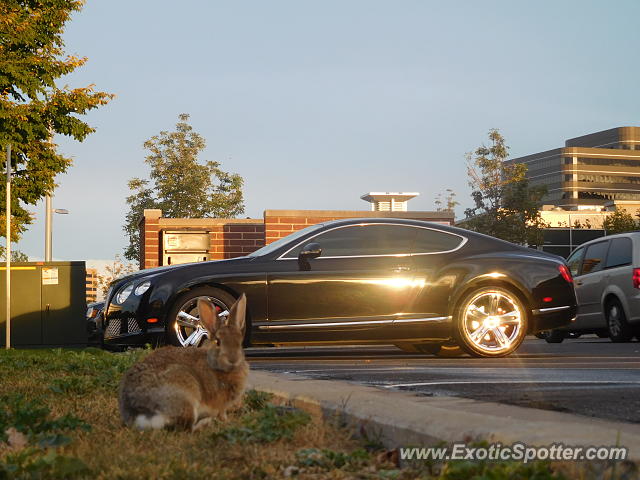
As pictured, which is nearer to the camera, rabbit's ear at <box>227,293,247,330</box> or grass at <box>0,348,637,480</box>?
grass at <box>0,348,637,480</box>

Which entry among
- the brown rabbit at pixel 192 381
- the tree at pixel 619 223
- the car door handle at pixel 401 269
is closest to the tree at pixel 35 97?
the car door handle at pixel 401 269

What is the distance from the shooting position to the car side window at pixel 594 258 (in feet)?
55.9

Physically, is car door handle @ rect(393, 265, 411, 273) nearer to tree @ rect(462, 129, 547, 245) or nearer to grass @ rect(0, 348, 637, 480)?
grass @ rect(0, 348, 637, 480)

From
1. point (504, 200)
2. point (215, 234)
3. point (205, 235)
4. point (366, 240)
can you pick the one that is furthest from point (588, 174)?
point (366, 240)

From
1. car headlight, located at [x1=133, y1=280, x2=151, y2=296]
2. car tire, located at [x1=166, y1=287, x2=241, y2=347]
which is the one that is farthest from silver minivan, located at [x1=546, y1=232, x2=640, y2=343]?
car headlight, located at [x1=133, y1=280, x2=151, y2=296]

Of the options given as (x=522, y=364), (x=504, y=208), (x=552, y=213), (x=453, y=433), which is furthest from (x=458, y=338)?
(x=552, y=213)

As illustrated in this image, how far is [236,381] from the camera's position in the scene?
195 inches

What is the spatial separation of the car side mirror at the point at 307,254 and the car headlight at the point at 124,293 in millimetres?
1907

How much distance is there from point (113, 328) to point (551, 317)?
491cm

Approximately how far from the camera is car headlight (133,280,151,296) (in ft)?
34.2

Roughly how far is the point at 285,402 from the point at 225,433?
1.17 metres

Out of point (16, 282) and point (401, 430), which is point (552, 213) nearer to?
point (16, 282)

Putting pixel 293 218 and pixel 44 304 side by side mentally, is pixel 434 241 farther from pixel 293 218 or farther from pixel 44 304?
pixel 44 304

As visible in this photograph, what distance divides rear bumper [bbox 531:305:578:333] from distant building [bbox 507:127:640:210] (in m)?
182
